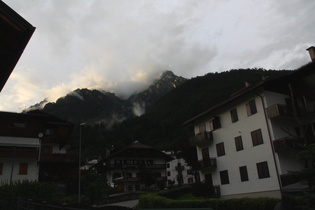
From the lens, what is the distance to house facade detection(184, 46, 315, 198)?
2777 centimetres

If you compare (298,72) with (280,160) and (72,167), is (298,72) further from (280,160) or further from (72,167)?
(72,167)

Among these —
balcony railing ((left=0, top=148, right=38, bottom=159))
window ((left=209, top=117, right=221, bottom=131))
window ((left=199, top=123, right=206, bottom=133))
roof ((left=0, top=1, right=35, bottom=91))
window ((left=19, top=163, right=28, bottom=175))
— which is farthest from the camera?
window ((left=199, top=123, right=206, bottom=133))

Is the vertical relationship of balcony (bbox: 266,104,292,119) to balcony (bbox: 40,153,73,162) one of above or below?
above

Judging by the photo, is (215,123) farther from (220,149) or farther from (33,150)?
(33,150)

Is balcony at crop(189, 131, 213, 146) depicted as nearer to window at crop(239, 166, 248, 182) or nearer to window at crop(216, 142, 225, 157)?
window at crop(216, 142, 225, 157)

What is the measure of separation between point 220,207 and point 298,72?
645 inches

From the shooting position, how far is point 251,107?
31.3 meters

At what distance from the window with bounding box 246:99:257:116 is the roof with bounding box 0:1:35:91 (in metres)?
28.1

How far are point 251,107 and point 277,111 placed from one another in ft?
12.3

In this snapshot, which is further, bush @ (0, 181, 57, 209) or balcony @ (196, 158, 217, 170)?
balcony @ (196, 158, 217, 170)

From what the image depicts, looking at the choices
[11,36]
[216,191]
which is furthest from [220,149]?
[11,36]

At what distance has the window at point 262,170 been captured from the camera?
93.6 ft

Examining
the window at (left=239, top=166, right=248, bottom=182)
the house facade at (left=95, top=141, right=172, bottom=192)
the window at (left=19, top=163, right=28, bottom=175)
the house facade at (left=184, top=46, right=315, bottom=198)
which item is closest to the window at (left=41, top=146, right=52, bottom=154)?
the window at (left=19, top=163, right=28, bottom=175)

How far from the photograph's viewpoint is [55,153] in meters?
41.8
